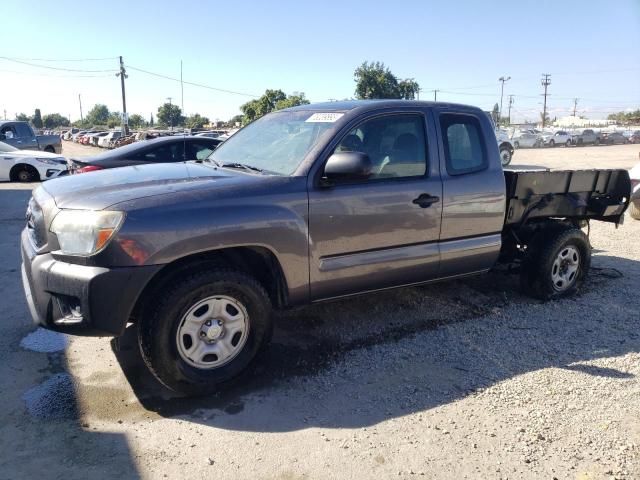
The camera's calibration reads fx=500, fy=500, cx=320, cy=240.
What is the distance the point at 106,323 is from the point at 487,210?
3.12 metres

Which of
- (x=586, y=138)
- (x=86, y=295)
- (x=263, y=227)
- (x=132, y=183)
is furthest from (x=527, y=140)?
(x=86, y=295)

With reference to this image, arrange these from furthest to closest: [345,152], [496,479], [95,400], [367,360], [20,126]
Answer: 1. [20,126]
2. [367,360]
3. [345,152]
4. [95,400]
5. [496,479]

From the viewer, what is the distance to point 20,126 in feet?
54.5

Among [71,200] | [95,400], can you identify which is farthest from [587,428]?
[71,200]

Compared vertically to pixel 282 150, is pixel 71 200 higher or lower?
lower

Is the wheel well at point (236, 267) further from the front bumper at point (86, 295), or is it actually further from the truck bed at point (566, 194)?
the truck bed at point (566, 194)

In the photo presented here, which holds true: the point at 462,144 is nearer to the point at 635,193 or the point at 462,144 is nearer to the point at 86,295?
the point at 86,295

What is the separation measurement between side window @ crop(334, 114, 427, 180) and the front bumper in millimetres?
1734

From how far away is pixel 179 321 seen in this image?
3.08 m

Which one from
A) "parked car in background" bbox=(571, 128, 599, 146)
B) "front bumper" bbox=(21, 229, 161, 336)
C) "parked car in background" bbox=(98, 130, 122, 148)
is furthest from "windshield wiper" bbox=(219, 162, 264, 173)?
"parked car in background" bbox=(571, 128, 599, 146)

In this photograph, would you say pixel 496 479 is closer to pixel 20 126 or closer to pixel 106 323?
pixel 106 323

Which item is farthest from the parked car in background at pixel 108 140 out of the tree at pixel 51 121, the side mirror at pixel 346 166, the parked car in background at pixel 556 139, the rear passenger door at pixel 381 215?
the tree at pixel 51 121

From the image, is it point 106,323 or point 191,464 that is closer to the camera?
point 191,464

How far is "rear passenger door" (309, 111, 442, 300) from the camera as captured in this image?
3518 mm
